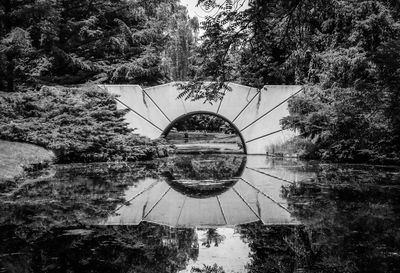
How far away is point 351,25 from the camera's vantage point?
1181 cm

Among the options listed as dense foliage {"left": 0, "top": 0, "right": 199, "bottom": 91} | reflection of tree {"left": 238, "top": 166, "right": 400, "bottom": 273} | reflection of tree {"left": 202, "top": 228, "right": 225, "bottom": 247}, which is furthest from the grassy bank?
dense foliage {"left": 0, "top": 0, "right": 199, "bottom": 91}

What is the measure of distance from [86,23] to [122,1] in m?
2.74

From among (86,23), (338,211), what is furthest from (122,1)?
(338,211)

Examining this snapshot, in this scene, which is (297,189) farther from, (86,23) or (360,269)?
(86,23)

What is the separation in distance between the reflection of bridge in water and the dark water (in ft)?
0.05

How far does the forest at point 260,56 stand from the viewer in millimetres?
4418

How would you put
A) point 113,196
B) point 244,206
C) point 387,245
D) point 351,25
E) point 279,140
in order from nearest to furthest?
point 387,245 → point 244,206 → point 113,196 → point 351,25 → point 279,140

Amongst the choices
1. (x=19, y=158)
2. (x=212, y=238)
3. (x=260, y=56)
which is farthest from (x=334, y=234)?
(x=19, y=158)

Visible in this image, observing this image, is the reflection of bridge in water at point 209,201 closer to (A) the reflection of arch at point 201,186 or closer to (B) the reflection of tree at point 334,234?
(A) the reflection of arch at point 201,186

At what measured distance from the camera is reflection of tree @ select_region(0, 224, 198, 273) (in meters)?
3.03

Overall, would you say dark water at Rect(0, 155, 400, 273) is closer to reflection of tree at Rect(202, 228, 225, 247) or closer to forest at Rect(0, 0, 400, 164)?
reflection of tree at Rect(202, 228, 225, 247)

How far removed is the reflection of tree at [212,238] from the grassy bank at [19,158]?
446 cm

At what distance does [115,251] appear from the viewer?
336cm

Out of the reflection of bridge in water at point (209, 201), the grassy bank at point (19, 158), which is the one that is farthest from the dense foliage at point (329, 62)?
the grassy bank at point (19, 158)
